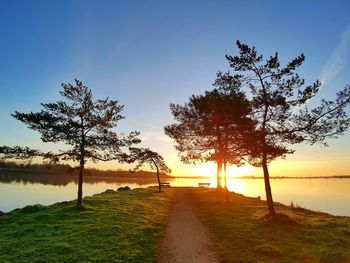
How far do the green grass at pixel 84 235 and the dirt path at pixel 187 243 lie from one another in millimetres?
634

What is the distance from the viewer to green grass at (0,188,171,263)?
47.2ft

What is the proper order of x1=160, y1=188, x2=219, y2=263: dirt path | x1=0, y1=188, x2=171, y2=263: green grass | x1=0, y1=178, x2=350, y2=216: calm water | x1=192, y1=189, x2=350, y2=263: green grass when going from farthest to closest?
x1=0, y1=178, x2=350, y2=216: calm water < x1=0, y1=188, x2=171, y2=263: green grass < x1=160, y1=188, x2=219, y2=263: dirt path < x1=192, y1=189, x2=350, y2=263: green grass

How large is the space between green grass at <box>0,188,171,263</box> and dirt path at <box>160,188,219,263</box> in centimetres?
63

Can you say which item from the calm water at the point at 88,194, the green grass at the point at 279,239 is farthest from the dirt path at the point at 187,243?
the calm water at the point at 88,194

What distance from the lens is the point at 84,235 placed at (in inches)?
704

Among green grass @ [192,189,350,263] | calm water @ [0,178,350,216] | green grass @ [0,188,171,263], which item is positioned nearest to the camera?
green grass @ [192,189,350,263]

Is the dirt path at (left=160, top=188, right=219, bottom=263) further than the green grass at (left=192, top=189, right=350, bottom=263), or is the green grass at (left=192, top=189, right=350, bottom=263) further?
the dirt path at (left=160, top=188, right=219, bottom=263)

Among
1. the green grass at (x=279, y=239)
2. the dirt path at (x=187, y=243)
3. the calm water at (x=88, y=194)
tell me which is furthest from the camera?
the calm water at (x=88, y=194)

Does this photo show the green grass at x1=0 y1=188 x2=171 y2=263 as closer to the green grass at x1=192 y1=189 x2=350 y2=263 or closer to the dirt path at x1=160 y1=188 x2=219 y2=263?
the dirt path at x1=160 y1=188 x2=219 y2=263

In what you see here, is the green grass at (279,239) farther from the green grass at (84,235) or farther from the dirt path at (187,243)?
the green grass at (84,235)

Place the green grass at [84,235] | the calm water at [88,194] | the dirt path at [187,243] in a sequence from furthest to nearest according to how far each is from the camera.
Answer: the calm water at [88,194]
the green grass at [84,235]
the dirt path at [187,243]

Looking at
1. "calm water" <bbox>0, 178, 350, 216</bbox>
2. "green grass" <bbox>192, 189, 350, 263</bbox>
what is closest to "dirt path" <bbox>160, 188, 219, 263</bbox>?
"green grass" <bbox>192, 189, 350, 263</bbox>

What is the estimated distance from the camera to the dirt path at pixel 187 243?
13906 millimetres

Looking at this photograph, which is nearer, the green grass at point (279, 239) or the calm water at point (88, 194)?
the green grass at point (279, 239)
